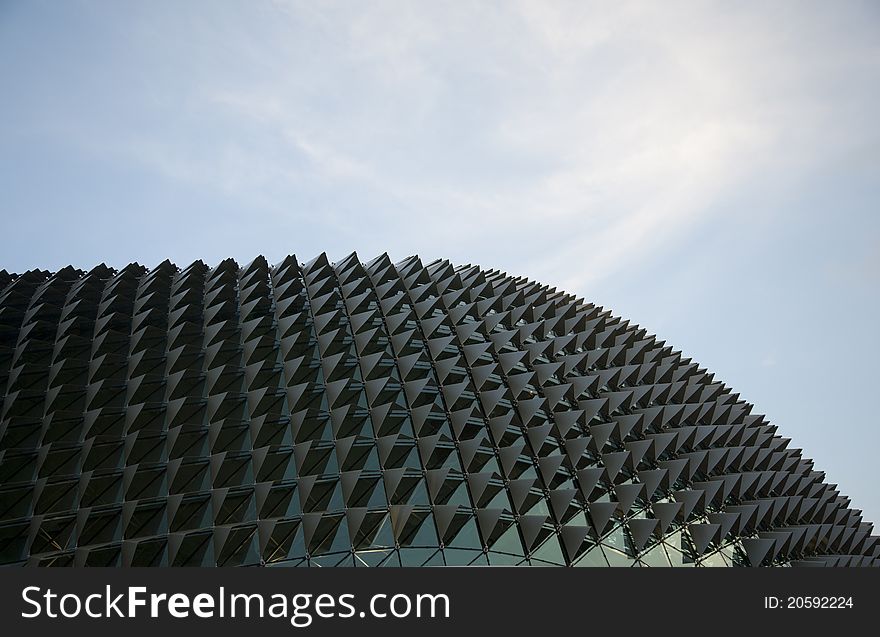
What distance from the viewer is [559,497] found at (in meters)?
23.2

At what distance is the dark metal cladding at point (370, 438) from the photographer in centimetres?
2211

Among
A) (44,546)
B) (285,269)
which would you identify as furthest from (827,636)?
(285,269)

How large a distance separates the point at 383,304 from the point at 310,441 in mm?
9989

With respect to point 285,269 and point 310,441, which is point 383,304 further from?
point 310,441

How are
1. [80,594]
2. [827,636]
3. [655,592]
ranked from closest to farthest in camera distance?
[80,594], [655,592], [827,636]

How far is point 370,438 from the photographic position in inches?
966

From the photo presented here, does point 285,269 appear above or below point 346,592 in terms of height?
above

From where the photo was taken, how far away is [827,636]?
647 inches

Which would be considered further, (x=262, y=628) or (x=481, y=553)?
(x=481, y=553)

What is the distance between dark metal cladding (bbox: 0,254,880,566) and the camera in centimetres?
2211

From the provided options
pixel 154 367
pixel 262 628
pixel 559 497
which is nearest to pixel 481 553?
pixel 559 497

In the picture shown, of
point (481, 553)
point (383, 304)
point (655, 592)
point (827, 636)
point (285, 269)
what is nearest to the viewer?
point (655, 592)

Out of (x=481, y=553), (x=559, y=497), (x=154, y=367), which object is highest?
(x=154, y=367)

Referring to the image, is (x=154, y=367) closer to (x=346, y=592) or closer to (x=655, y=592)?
(x=346, y=592)
